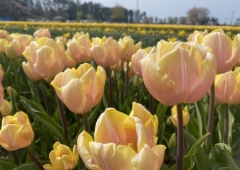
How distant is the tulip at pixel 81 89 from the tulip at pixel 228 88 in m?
0.45

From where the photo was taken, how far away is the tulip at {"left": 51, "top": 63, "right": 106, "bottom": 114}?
0.92 metres

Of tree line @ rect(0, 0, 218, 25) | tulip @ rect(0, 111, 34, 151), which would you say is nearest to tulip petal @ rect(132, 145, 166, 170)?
tulip @ rect(0, 111, 34, 151)

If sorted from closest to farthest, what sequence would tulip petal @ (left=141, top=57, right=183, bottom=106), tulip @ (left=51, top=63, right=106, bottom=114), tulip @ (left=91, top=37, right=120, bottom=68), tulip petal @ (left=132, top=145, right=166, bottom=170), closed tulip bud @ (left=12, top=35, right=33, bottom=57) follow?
tulip petal @ (left=132, top=145, right=166, bottom=170) < tulip petal @ (left=141, top=57, right=183, bottom=106) < tulip @ (left=51, top=63, right=106, bottom=114) < tulip @ (left=91, top=37, right=120, bottom=68) < closed tulip bud @ (left=12, top=35, right=33, bottom=57)

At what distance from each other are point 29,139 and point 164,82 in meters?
0.52

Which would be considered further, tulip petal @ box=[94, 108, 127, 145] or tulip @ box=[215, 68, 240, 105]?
tulip @ box=[215, 68, 240, 105]

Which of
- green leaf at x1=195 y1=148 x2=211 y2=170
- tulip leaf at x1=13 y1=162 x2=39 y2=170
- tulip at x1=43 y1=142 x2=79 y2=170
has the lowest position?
tulip leaf at x1=13 y1=162 x2=39 y2=170

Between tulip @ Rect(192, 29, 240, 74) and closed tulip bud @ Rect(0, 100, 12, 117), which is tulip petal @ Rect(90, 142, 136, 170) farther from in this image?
closed tulip bud @ Rect(0, 100, 12, 117)

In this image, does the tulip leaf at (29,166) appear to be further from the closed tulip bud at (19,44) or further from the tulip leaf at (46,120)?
the closed tulip bud at (19,44)

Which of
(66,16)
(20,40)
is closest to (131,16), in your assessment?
(66,16)

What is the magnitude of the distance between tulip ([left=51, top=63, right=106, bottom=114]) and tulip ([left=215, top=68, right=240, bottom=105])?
45 centimetres

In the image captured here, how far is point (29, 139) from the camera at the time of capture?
3.27ft

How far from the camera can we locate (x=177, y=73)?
27.8 inches

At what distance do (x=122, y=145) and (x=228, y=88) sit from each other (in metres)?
0.67

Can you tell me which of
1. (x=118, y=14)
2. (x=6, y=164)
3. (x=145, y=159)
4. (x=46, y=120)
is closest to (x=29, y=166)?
(x=6, y=164)
